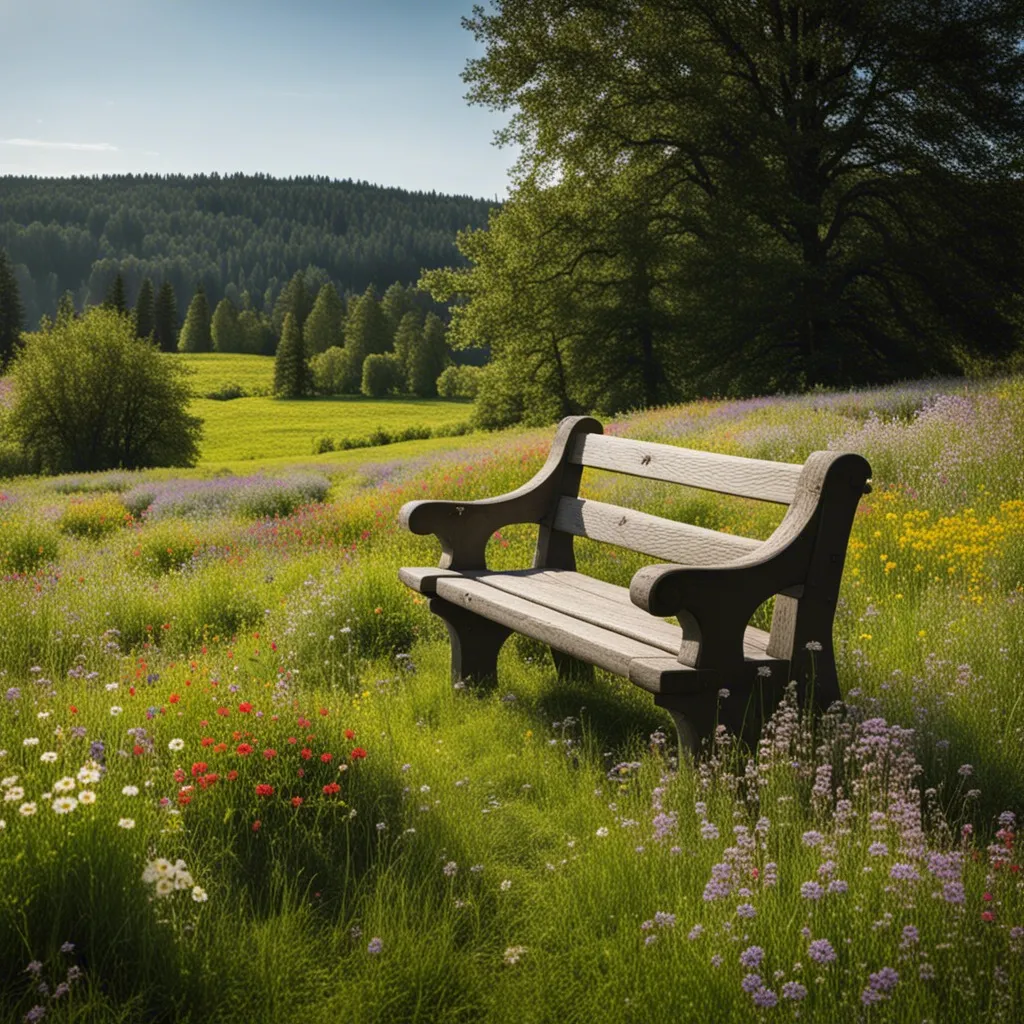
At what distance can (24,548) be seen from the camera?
10.4 metres

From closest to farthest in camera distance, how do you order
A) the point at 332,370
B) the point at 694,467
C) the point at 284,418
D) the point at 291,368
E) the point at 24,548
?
1. the point at 694,467
2. the point at 24,548
3. the point at 284,418
4. the point at 291,368
5. the point at 332,370

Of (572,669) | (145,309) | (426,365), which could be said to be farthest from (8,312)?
(572,669)

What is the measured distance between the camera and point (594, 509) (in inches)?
215

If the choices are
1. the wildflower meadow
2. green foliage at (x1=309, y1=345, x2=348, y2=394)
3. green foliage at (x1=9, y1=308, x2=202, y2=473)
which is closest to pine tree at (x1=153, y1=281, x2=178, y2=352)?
green foliage at (x1=309, y1=345, x2=348, y2=394)

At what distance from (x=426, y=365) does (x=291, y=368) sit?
56.7 ft

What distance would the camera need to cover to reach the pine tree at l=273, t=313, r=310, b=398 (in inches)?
3462

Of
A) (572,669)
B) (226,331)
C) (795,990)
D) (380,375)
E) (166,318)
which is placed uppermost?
(166,318)

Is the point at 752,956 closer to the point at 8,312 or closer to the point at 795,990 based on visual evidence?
the point at 795,990

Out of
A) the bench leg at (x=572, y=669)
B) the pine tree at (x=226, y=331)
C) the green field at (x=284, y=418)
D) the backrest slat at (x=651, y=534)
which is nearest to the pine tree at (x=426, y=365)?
the green field at (x=284, y=418)

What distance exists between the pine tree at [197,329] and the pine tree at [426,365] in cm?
3881

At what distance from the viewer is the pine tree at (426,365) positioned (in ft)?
332

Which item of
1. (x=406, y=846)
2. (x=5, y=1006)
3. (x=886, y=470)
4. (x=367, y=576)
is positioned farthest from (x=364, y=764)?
(x=886, y=470)

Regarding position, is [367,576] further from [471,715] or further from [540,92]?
[540,92]

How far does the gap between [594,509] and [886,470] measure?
4.68 meters
